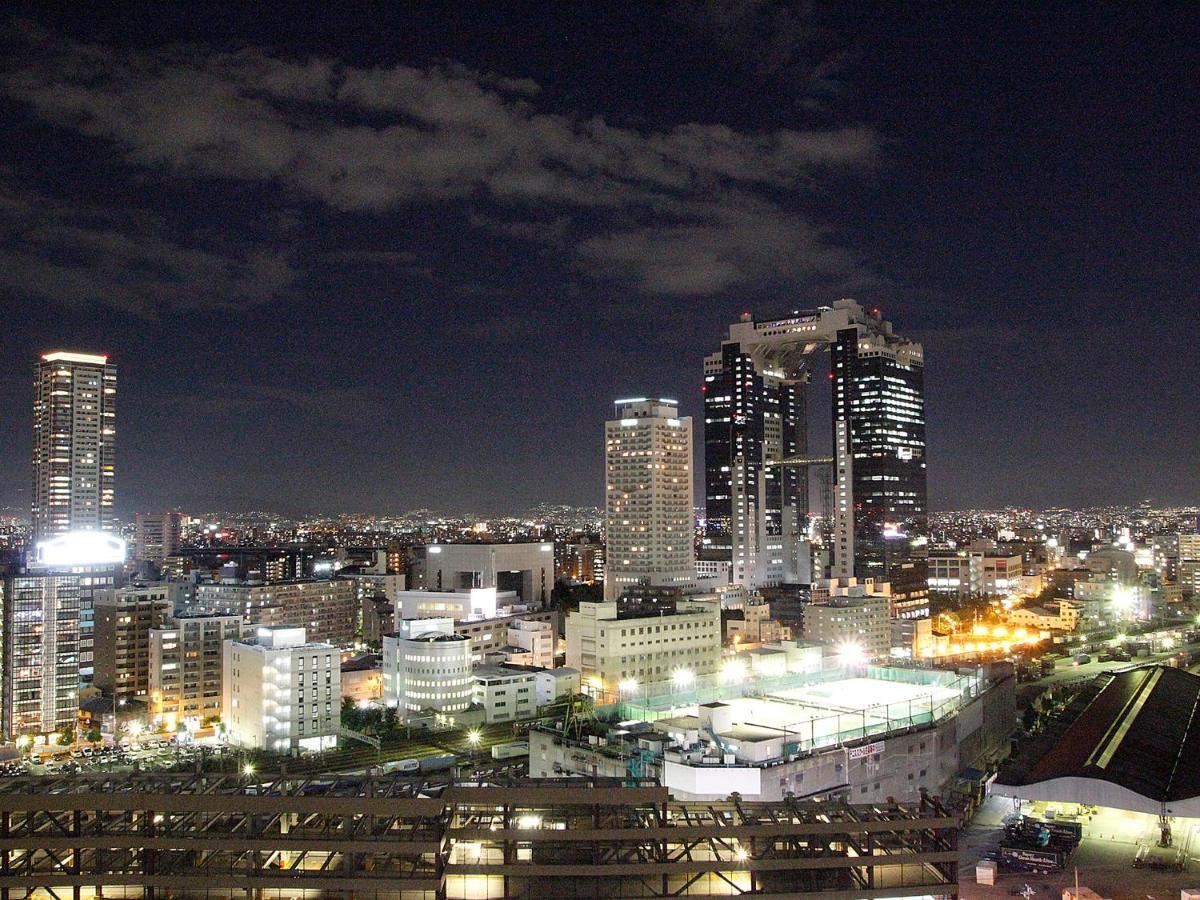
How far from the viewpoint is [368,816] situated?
9.27 meters

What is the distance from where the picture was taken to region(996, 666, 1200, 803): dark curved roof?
15844 mm

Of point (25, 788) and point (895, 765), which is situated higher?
point (25, 788)

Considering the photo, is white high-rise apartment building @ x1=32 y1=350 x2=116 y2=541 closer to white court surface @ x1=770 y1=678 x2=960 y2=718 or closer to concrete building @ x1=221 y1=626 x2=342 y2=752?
concrete building @ x1=221 y1=626 x2=342 y2=752

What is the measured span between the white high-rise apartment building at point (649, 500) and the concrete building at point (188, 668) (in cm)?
2256

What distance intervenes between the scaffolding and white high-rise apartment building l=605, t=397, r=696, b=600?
4085 cm

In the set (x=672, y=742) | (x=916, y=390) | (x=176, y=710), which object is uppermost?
(x=916, y=390)

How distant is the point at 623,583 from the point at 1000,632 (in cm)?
1867

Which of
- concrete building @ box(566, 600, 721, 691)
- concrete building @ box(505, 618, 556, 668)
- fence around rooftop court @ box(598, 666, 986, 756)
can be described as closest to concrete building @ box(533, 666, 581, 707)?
concrete building @ box(566, 600, 721, 691)

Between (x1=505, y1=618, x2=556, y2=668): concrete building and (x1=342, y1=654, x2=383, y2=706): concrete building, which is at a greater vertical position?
(x1=505, y1=618, x2=556, y2=668): concrete building

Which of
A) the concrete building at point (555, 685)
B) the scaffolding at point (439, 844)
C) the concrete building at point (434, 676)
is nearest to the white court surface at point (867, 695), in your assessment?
the concrete building at point (555, 685)

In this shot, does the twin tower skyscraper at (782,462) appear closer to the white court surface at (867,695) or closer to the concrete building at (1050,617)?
the concrete building at (1050,617)

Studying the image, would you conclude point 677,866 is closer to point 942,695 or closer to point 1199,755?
point 1199,755

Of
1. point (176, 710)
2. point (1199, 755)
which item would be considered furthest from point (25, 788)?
point (176, 710)

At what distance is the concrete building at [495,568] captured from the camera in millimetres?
51844
